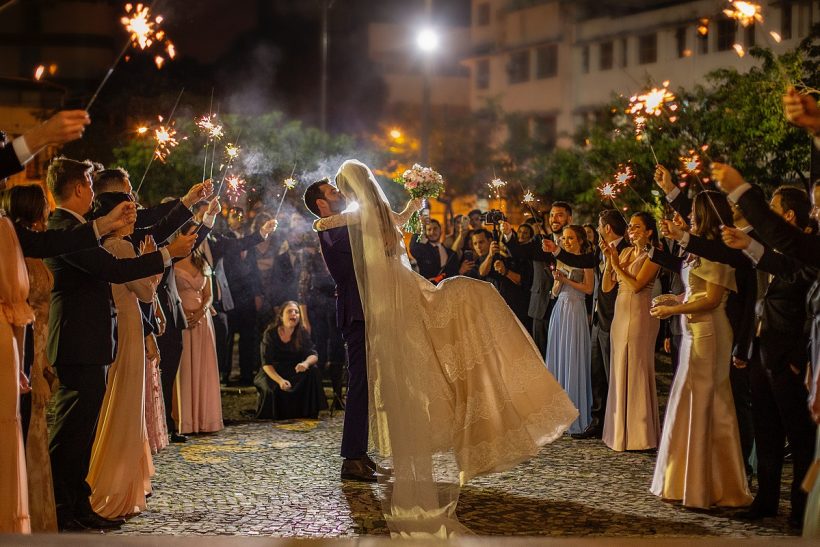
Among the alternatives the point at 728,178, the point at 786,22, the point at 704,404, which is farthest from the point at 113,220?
the point at 786,22

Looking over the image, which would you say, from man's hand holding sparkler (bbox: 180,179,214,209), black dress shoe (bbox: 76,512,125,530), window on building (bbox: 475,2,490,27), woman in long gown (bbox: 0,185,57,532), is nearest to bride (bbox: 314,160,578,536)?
man's hand holding sparkler (bbox: 180,179,214,209)

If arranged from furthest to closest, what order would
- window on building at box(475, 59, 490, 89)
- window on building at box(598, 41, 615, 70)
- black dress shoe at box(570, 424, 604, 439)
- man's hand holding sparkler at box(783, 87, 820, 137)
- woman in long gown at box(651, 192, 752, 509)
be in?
window on building at box(475, 59, 490, 89)
window on building at box(598, 41, 615, 70)
black dress shoe at box(570, 424, 604, 439)
woman in long gown at box(651, 192, 752, 509)
man's hand holding sparkler at box(783, 87, 820, 137)

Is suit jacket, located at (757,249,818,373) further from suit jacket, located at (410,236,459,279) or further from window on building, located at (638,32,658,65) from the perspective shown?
window on building, located at (638,32,658,65)

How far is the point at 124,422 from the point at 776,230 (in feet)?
15.2

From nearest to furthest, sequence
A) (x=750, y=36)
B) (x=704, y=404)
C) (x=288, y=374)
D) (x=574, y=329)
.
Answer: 1. (x=704, y=404)
2. (x=574, y=329)
3. (x=288, y=374)
4. (x=750, y=36)

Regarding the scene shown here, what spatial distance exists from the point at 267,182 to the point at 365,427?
55.7 feet

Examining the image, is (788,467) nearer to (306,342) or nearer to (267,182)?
(306,342)

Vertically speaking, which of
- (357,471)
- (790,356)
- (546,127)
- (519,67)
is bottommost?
(357,471)

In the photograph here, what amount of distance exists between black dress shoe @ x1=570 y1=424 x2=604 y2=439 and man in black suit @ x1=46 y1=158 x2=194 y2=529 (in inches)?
210

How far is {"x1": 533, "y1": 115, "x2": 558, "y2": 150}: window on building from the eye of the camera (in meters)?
72.0

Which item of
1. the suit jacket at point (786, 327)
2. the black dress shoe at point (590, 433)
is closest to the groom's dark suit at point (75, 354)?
the suit jacket at point (786, 327)

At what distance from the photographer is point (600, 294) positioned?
10.8 metres

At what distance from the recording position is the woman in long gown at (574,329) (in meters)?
11.1

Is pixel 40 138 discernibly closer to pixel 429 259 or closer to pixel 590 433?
pixel 590 433
